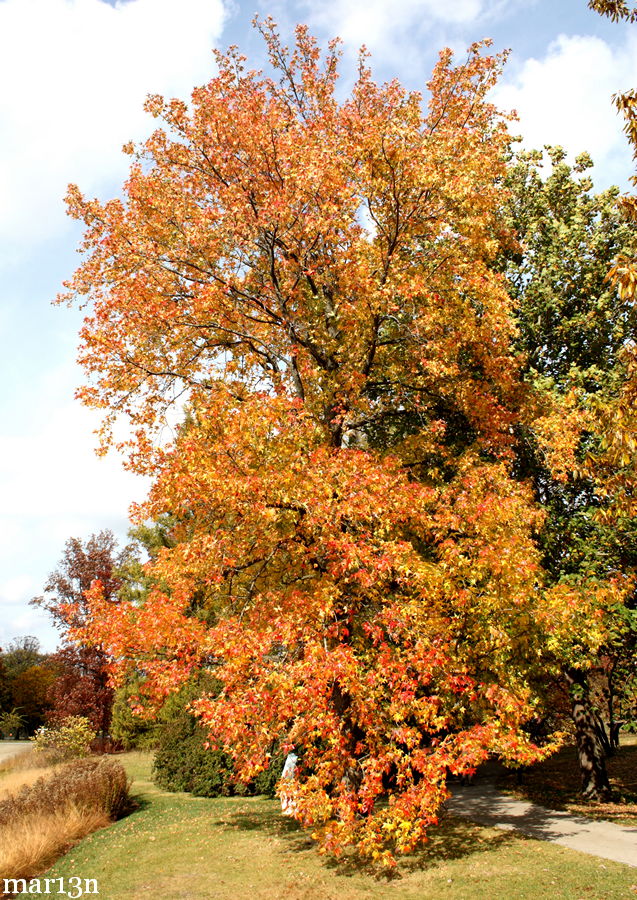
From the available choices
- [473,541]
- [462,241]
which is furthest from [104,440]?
[462,241]

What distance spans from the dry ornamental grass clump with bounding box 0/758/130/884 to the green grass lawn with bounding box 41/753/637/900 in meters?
0.39

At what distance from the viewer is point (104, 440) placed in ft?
41.8

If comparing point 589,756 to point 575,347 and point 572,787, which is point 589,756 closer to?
point 572,787

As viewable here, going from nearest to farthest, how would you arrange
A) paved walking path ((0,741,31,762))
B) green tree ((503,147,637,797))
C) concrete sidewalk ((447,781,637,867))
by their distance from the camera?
concrete sidewalk ((447,781,637,867))
green tree ((503,147,637,797))
paved walking path ((0,741,31,762))

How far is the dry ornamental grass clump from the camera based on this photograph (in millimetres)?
10031

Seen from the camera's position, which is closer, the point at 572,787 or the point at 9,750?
the point at 572,787

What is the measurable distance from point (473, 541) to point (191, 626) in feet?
16.3

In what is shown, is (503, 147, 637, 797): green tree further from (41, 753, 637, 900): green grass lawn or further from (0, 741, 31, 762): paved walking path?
(0, 741, 31, 762): paved walking path

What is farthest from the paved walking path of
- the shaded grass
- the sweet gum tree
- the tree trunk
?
the tree trunk

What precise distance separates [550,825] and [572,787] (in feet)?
20.7

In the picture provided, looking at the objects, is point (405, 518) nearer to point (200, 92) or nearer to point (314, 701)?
point (314, 701)

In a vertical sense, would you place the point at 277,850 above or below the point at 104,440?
below

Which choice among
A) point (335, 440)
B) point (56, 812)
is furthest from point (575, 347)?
point (56, 812)

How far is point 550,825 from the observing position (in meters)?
11.6
